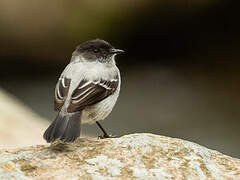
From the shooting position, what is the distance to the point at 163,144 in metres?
5.71

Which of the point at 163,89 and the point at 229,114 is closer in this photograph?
the point at 229,114

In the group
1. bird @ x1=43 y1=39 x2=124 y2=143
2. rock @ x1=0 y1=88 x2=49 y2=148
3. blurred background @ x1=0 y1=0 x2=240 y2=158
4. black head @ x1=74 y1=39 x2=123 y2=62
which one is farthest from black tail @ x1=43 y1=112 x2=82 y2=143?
blurred background @ x1=0 y1=0 x2=240 y2=158

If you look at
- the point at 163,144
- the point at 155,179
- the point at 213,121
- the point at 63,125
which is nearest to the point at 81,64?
the point at 63,125

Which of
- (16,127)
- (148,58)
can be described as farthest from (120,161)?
(148,58)

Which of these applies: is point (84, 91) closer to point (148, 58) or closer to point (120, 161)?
point (120, 161)

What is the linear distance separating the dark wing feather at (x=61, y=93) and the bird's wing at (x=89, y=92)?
120 mm

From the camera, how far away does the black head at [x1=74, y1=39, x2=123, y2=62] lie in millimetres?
7277

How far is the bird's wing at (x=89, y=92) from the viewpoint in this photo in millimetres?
6156

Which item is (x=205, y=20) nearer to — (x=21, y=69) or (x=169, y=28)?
(x=169, y=28)

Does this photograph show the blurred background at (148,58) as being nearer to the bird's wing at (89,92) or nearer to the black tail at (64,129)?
the bird's wing at (89,92)

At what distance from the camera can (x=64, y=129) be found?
228 inches

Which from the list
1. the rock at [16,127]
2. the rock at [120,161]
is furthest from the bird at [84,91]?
the rock at [16,127]

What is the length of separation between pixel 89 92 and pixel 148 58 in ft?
30.9

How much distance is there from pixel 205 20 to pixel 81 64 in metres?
8.27
